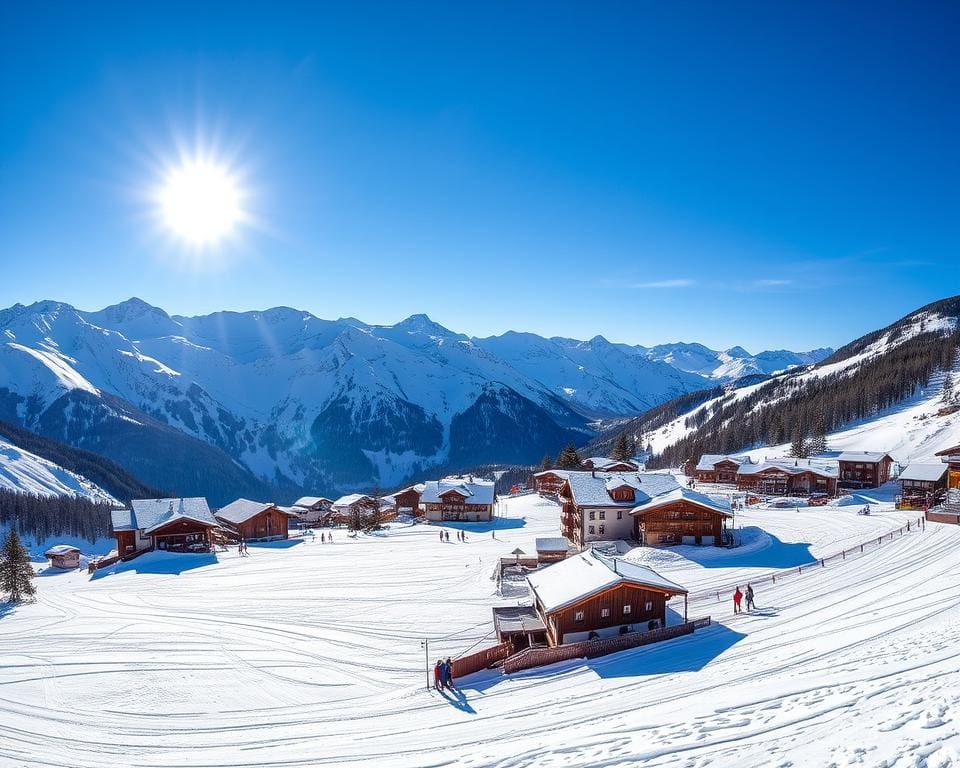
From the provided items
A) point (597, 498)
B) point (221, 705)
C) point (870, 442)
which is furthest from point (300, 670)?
point (870, 442)

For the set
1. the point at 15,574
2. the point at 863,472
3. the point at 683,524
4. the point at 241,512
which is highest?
the point at 15,574

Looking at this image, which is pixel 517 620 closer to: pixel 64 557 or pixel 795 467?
pixel 795 467

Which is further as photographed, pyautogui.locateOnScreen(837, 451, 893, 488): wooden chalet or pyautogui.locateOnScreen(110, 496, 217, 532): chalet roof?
pyautogui.locateOnScreen(837, 451, 893, 488): wooden chalet

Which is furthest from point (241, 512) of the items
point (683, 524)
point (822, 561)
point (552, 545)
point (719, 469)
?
point (719, 469)

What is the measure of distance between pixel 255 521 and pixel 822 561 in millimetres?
65040

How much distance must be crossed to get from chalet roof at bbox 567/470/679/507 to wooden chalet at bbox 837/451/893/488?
146 ft

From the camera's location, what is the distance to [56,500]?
125 meters

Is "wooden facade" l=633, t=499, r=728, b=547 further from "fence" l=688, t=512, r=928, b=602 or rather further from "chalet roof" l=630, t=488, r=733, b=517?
"fence" l=688, t=512, r=928, b=602

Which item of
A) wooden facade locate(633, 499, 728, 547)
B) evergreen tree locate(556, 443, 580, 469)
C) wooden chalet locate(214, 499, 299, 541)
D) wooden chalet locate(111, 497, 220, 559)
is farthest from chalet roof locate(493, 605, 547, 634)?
evergreen tree locate(556, 443, 580, 469)

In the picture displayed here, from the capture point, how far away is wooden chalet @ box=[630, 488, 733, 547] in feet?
163

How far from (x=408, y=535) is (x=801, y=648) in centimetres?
5248

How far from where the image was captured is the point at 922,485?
230ft

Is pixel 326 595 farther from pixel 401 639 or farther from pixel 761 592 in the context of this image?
pixel 761 592

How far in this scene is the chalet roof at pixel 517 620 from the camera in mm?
29263
